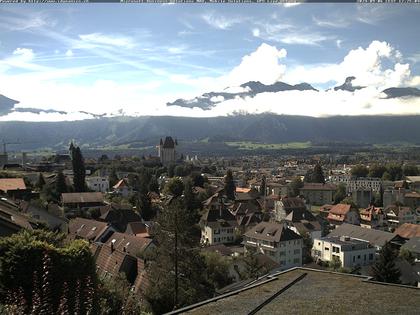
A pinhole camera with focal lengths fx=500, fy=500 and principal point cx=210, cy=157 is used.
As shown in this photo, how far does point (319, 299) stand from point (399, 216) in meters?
58.9

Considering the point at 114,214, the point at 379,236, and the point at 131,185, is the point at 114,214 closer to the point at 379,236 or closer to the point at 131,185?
the point at 379,236

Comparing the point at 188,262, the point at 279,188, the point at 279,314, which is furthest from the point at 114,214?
the point at 279,188

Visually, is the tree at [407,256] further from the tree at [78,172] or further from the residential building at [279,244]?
the tree at [78,172]

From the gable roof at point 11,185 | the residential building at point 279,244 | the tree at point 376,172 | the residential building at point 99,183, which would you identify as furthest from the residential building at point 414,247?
the tree at point 376,172

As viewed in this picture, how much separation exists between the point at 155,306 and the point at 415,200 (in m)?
76.2

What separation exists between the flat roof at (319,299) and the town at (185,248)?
0.05 m

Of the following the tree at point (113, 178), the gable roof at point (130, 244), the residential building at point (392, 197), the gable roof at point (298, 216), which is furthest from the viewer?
the residential building at point (392, 197)

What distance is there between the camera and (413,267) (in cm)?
3616

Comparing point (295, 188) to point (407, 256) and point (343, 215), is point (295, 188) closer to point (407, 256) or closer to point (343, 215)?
point (343, 215)

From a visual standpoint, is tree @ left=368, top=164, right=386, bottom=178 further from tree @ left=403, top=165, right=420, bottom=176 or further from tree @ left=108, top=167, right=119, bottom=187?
tree @ left=108, top=167, right=119, bottom=187

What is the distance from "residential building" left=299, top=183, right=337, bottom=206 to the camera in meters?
90.2

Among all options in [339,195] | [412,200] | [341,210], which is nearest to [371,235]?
[341,210]

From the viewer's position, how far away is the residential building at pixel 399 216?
65625mm

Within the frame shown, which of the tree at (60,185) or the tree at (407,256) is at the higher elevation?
the tree at (60,185)
